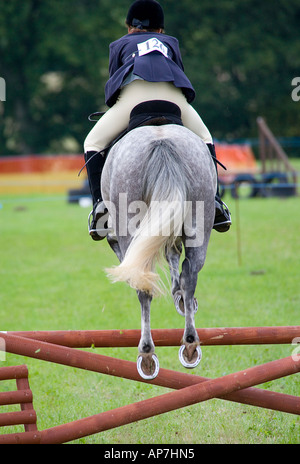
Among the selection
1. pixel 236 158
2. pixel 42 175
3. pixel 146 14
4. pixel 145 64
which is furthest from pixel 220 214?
pixel 42 175

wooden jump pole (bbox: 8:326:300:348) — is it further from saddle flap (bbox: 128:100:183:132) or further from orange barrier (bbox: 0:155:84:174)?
orange barrier (bbox: 0:155:84:174)

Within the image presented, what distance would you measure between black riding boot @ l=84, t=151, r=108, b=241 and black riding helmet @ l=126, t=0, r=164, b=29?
0.94 metres

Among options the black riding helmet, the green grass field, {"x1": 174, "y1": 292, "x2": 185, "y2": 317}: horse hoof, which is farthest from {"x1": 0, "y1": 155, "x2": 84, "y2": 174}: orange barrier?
{"x1": 174, "y1": 292, "x2": 185, "y2": 317}: horse hoof

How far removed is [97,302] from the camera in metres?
8.73

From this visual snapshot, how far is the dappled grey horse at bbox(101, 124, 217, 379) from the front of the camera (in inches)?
138

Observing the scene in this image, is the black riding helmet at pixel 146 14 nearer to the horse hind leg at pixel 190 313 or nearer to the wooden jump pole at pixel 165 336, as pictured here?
the horse hind leg at pixel 190 313

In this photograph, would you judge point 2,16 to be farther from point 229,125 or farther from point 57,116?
point 229,125

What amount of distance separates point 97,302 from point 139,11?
5027mm

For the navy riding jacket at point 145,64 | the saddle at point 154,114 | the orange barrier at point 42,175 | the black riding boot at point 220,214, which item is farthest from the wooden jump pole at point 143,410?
the orange barrier at point 42,175

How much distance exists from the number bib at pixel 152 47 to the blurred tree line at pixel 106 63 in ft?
107

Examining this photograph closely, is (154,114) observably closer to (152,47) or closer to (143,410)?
(152,47)

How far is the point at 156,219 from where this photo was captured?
139 inches

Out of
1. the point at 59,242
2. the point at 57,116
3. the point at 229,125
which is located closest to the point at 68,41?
the point at 57,116

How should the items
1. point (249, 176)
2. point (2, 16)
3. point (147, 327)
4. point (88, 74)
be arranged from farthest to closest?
point (88, 74), point (2, 16), point (249, 176), point (147, 327)
